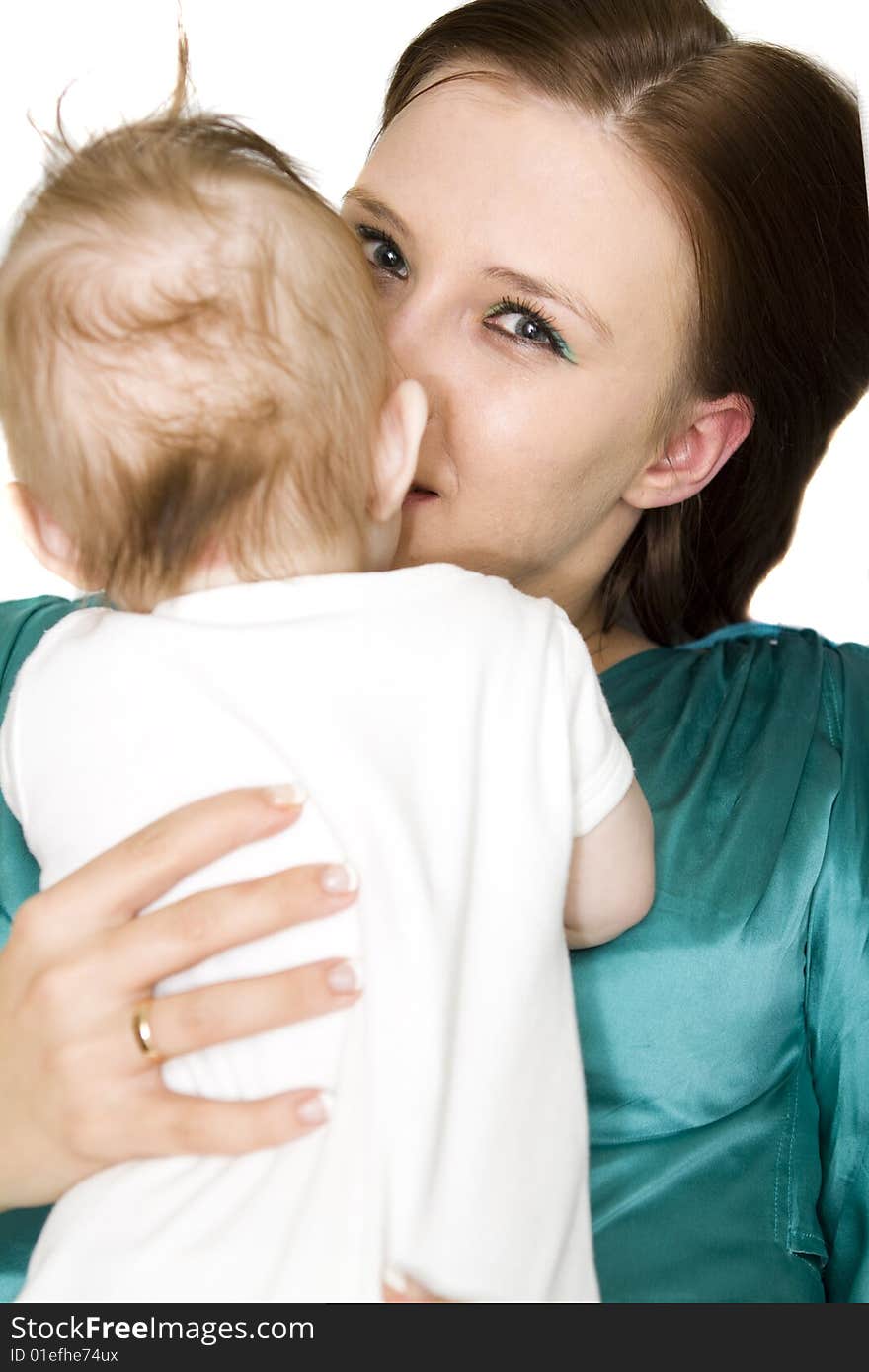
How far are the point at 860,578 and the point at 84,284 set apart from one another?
1764 mm

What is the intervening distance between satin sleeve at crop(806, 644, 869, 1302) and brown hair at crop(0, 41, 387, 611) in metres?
0.64

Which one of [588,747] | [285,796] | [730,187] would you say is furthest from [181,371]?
[730,187]

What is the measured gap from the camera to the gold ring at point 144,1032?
93 centimetres

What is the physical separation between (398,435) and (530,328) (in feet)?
1.22

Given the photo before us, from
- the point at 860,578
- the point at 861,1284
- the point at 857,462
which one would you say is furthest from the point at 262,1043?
the point at 860,578

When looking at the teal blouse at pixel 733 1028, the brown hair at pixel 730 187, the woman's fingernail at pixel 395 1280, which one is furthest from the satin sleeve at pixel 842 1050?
the woman's fingernail at pixel 395 1280

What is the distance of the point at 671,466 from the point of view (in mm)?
1561

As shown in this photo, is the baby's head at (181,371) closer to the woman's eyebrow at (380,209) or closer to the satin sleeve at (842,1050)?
the woman's eyebrow at (380,209)

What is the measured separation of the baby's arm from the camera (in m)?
1.08

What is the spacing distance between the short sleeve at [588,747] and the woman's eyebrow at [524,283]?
410 mm

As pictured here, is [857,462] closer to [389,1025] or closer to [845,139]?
[845,139]

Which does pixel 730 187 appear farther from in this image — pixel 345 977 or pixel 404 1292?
pixel 404 1292

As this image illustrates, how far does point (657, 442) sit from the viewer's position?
1.51m

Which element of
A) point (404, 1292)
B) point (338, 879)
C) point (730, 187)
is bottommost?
point (404, 1292)
